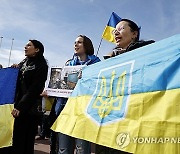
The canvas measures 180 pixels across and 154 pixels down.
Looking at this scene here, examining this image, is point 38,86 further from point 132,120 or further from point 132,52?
point 132,120

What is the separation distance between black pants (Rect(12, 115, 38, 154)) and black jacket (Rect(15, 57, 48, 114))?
0.12 meters

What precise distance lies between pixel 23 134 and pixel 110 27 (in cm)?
554

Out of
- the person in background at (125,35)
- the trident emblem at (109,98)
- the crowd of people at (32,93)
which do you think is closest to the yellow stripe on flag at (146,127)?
the trident emblem at (109,98)

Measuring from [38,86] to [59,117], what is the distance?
0.80 m

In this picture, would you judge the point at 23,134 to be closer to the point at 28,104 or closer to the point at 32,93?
the point at 28,104

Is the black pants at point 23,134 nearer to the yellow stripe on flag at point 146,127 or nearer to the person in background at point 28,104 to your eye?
the person in background at point 28,104

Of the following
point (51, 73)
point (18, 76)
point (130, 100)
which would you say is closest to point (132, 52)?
point (130, 100)

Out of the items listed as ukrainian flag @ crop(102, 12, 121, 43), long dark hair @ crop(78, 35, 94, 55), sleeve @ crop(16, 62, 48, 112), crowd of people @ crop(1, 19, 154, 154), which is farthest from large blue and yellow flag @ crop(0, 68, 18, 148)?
ukrainian flag @ crop(102, 12, 121, 43)

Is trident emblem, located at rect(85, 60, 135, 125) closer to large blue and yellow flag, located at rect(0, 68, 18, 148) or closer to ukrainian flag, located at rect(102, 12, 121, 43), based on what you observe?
large blue and yellow flag, located at rect(0, 68, 18, 148)

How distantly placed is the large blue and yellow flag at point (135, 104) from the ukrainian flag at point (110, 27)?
18.5 feet

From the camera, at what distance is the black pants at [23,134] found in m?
3.39

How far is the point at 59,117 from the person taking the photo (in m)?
2.76

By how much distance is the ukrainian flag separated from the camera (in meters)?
8.16

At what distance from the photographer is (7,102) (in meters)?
3.51
